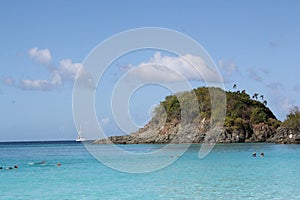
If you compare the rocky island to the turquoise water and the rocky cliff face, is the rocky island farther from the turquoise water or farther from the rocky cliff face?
the turquoise water

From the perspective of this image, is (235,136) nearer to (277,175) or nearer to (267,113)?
(267,113)

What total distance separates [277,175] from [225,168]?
5739mm

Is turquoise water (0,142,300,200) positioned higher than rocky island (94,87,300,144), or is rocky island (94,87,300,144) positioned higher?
rocky island (94,87,300,144)

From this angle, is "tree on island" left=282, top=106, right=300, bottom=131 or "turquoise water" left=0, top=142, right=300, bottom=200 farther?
"tree on island" left=282, top=106, right=300, bottom=131

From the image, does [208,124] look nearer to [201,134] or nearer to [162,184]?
[201,134]

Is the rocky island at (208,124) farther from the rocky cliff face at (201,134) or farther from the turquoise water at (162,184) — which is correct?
the turquoise water at (162,184)

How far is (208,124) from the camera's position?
101375 millimetres

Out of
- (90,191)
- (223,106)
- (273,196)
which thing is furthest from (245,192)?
(223,106)

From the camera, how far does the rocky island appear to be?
97.9 m

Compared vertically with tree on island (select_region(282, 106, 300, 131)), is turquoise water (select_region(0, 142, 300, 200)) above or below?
below

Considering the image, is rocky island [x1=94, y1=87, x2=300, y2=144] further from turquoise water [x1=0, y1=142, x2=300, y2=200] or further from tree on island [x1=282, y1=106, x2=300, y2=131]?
turquoise water [x1=0, y1=142, x2=300, y2=200]

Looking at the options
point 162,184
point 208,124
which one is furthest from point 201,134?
point 162,184

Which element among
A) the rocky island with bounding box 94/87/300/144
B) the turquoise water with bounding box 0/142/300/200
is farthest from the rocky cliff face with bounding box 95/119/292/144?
the turquoise water with bounding box 0/142/300/200

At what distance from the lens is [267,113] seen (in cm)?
11156
